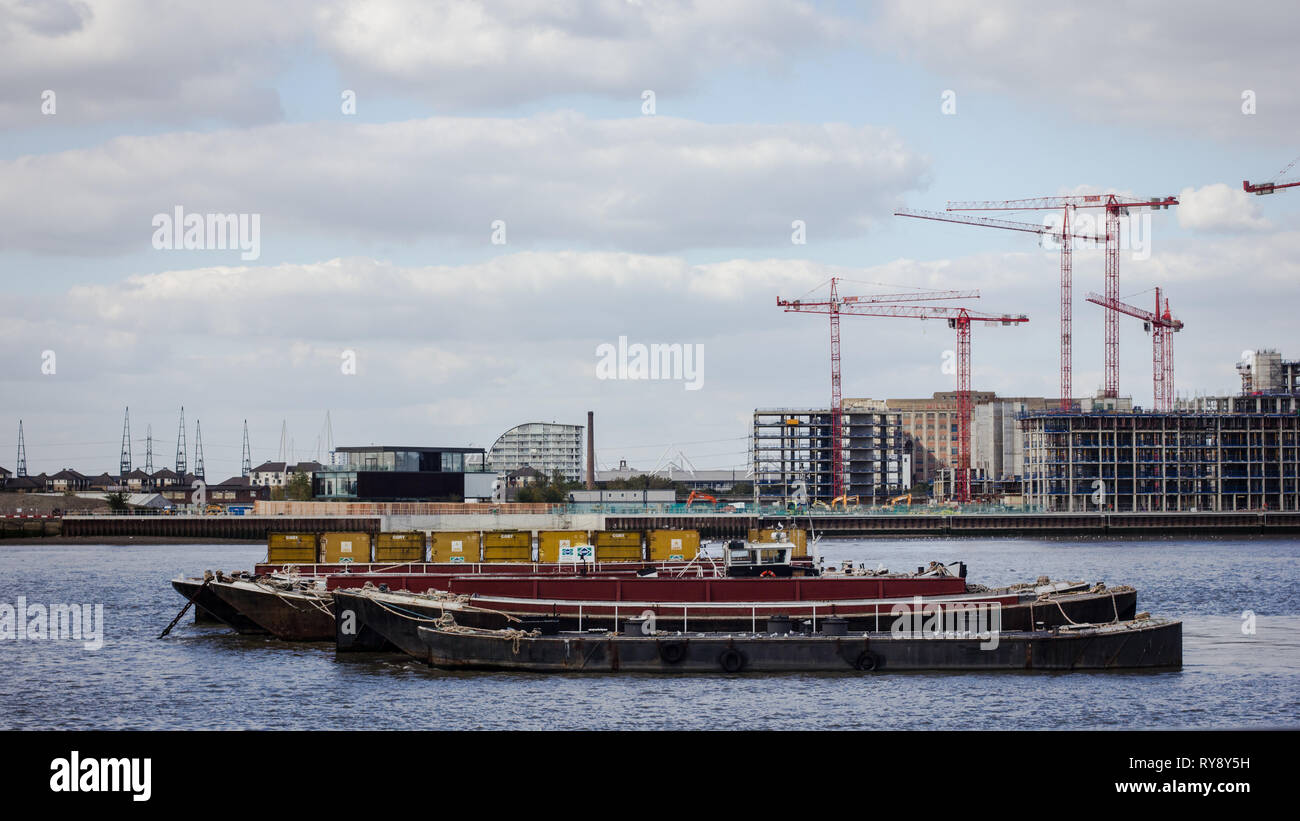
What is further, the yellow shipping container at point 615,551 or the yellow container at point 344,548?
the yellow container at point 344,548

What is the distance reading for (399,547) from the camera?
66875 mm

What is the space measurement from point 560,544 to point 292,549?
14816mm

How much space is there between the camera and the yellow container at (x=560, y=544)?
2435 inches

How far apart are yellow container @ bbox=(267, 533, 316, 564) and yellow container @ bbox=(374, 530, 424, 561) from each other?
3.40 metres

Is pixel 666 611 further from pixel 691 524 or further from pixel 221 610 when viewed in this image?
pixel 691 524

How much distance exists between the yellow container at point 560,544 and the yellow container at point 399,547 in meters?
7.08

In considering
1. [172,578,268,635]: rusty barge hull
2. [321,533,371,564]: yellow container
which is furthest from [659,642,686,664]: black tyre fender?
[321,533,371,564]: yellow container

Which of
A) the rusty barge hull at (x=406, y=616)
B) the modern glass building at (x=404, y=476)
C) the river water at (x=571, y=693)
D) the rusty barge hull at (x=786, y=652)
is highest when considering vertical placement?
the modern glass building at (x=404, y=476)

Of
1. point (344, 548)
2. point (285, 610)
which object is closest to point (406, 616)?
point (285, 610)

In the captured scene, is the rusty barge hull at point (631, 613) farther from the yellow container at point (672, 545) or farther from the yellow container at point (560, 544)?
the yellow container at point (672, 545)

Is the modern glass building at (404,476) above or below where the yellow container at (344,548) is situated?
above

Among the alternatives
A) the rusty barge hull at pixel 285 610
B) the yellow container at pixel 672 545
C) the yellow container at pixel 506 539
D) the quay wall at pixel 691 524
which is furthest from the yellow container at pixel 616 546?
the quay wall at pixel 691 524
